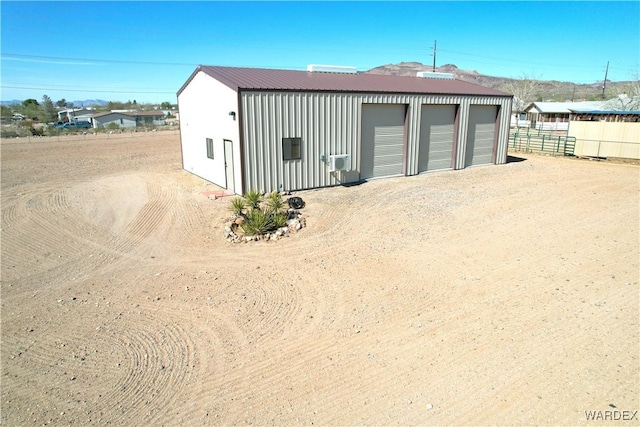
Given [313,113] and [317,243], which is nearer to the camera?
[317,243]

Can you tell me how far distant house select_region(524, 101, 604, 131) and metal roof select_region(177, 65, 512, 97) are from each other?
37.0m

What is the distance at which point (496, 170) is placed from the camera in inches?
792

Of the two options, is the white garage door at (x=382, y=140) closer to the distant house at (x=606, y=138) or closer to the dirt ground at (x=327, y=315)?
the dirt ground at (x=327, y=315)

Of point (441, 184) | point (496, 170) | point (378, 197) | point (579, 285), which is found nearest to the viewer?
point (579, 285)

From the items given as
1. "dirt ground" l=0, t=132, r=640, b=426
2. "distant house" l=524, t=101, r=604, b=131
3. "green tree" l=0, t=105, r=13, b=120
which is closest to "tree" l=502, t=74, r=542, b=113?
"distant house" l=524, t=101, r=604, b=131

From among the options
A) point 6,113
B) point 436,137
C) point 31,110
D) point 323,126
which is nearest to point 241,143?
point 323,126

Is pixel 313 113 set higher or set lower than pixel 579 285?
higher

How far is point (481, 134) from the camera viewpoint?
21.0 m

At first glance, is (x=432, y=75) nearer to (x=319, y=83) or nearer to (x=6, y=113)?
(x=319, y=83)

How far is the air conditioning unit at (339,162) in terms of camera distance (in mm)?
15422

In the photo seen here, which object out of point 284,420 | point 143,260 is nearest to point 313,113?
point 143,260

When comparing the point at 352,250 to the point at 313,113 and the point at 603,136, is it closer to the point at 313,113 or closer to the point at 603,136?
the point at 313,113

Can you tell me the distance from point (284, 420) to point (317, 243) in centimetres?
606

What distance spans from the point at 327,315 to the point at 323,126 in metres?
9.54
